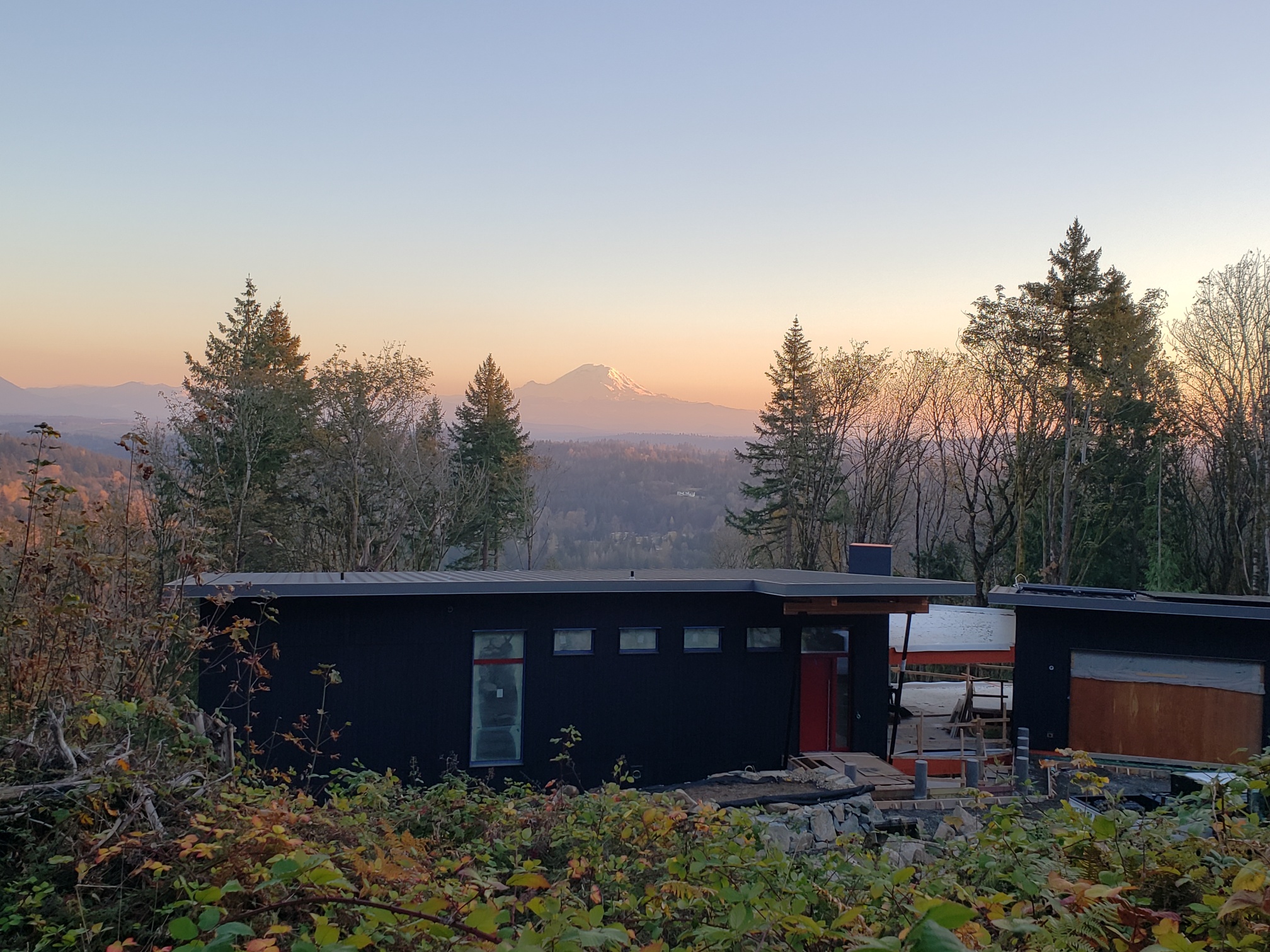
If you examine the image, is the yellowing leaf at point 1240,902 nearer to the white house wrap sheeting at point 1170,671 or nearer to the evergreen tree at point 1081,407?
the white house wrap sheeting at point 1170,671

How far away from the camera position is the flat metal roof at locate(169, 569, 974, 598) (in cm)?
1109

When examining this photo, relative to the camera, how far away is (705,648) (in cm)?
1298

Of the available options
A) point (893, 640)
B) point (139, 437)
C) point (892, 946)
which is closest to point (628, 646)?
point (893, 640)

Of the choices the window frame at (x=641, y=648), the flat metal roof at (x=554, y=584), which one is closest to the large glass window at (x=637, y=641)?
the window frame at (x=641, y=648)

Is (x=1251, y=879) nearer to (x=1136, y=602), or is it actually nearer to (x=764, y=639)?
(x=764, y=639)

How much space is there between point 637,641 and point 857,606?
3503 mm

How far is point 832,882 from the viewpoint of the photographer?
4473mm

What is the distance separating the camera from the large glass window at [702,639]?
42.3 ft

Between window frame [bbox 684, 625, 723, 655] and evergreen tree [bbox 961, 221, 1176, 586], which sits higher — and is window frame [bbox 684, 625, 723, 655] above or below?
below

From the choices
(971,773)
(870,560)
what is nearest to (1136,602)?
(971,773)

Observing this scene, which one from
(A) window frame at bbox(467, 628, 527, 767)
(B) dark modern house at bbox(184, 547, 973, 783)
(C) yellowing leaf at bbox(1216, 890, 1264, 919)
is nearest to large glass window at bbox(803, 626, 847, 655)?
(B) dark modern house at bbox(184, 547, 973, 783)

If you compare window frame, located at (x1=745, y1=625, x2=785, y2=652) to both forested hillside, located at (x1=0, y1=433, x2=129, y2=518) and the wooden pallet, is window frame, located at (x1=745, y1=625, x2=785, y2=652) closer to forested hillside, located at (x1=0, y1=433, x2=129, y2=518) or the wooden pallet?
the wooden pallet

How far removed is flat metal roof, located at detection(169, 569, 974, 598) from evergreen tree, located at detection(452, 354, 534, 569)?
2430 centimetres

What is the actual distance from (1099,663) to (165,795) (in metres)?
14.3
